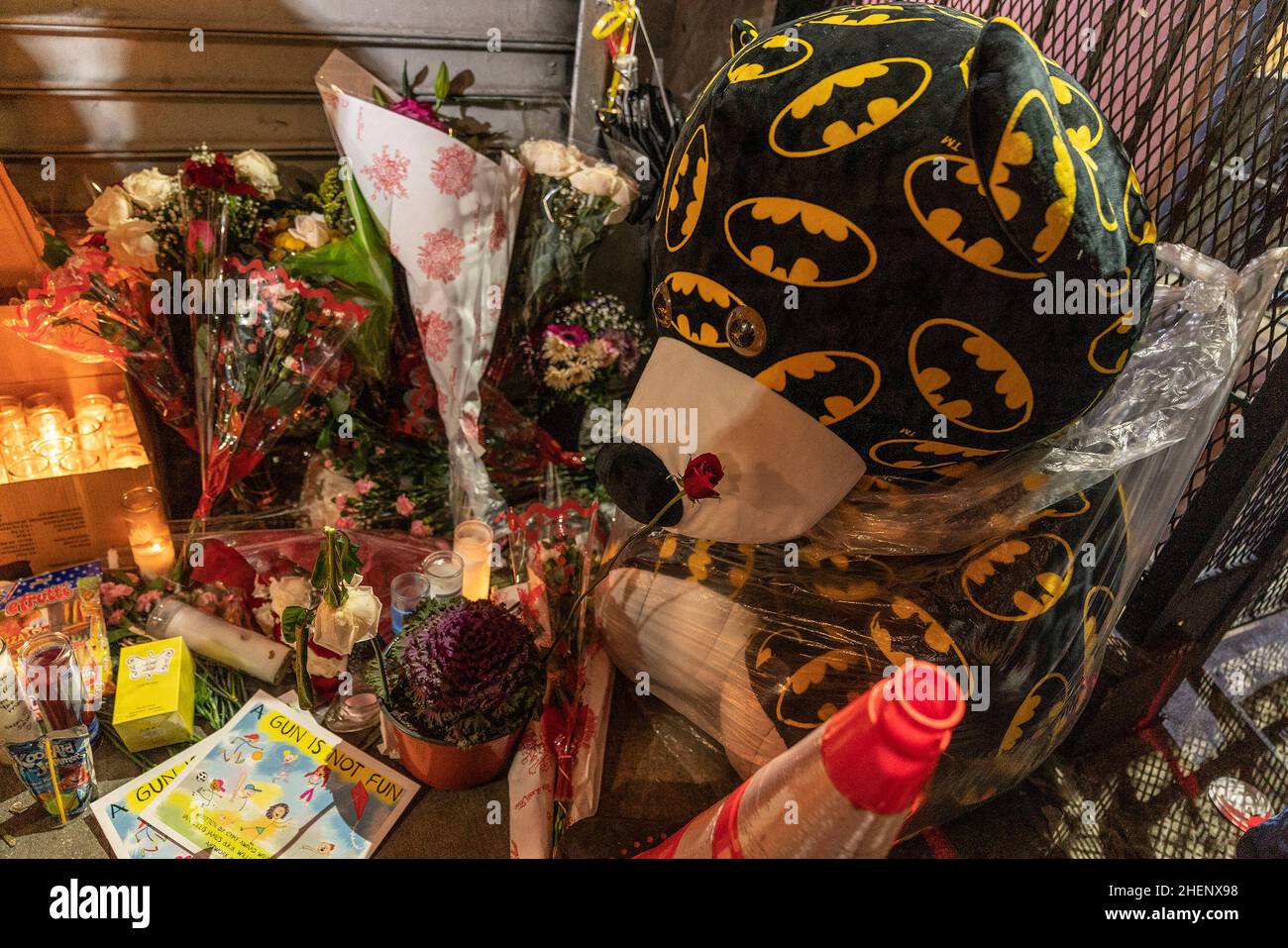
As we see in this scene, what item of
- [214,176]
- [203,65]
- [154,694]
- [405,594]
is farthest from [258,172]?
[154,694]

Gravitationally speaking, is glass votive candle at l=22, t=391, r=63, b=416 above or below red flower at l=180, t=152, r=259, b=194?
below

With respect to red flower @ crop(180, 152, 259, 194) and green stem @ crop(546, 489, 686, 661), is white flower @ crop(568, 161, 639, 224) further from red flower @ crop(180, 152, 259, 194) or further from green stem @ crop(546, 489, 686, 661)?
green stem @ crop(546, 489, 686, 661)

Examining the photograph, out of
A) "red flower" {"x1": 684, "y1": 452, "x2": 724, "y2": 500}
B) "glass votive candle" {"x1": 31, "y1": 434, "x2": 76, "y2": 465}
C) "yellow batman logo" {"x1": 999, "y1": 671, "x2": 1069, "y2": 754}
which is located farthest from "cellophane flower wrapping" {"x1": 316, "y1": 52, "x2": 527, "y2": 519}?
"yellow batman logo" {"x1": 999, "y1": 671, "x2": 1069, "y2": 754}

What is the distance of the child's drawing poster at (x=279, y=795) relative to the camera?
1.35 m

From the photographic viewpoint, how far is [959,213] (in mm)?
877

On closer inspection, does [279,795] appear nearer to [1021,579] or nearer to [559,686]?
[559,686]

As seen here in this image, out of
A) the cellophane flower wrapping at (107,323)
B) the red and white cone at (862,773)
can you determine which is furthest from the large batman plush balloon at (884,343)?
the cellophane flower wrapping at (107,323)

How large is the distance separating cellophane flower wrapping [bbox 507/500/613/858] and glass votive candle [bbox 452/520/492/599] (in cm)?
8

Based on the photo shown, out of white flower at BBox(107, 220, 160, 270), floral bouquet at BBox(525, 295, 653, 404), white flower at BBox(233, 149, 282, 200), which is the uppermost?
white flower at BBox(233, 149, 282, 200)

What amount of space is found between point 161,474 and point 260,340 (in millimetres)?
497

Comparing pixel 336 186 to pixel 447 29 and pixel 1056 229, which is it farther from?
pixel 1056 229

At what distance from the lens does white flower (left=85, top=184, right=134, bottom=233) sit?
1.62 meters

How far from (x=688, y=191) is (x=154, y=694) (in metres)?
1.26
